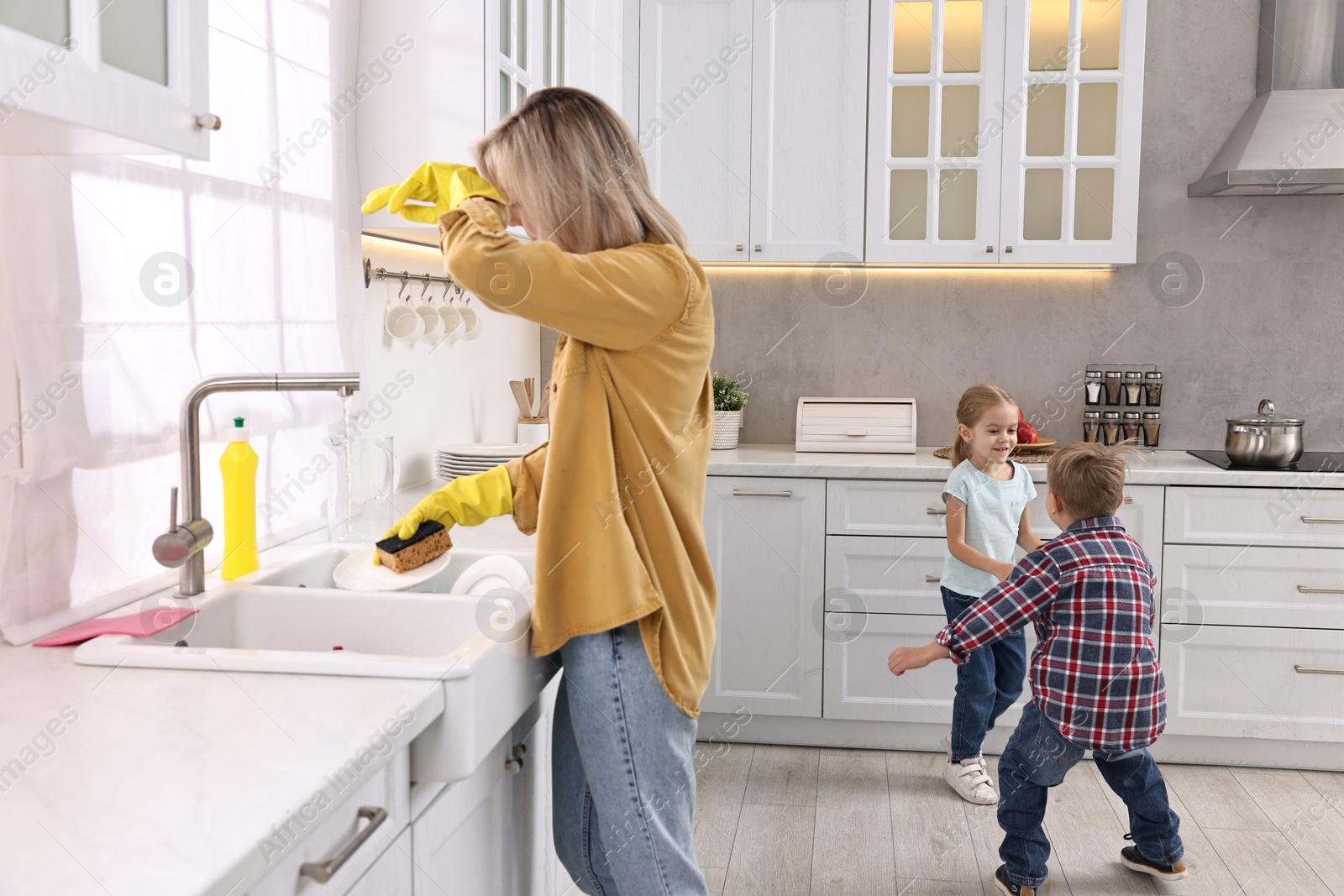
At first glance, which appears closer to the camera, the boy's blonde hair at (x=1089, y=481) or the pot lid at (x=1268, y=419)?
the boy's blonde hair at (x=1089, y=481)

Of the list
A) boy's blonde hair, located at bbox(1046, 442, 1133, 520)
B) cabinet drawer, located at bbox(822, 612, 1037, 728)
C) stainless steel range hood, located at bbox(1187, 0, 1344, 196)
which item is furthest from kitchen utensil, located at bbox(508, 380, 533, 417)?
stainless steel range hood, located at bbox(1187, 0, 1344, 196)

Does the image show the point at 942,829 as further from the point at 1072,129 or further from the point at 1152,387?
the point at 1072,129

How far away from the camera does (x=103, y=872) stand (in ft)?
2.33

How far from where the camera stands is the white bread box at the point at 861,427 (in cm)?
315

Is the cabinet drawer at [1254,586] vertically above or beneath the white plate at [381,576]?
beneath

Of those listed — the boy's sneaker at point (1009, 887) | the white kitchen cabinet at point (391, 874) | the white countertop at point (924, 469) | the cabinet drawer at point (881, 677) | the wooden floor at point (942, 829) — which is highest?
the white countertop at point (924, 469)

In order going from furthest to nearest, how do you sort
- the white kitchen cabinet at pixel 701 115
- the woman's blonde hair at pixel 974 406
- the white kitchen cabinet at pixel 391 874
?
the white kitchen cabinet at pixel 701 115
the woman's blonde hair at pixel 974 406
the white kitchen cabinet at pixel 391 874

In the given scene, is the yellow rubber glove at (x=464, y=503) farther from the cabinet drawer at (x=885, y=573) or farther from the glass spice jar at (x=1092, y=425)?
the glass spice jar at (x=1092, y=425)

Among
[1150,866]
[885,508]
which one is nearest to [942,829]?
[1150,866]

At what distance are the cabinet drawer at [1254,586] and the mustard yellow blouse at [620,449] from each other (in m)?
1.99

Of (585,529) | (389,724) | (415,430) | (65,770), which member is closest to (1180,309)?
(415,430)

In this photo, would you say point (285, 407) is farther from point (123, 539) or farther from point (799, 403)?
point (799, 403)

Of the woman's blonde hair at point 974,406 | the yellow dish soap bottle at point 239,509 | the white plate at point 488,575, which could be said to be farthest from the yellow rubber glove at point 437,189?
the woman's blonde hair at point 974,406

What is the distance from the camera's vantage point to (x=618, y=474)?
4.22 feet
